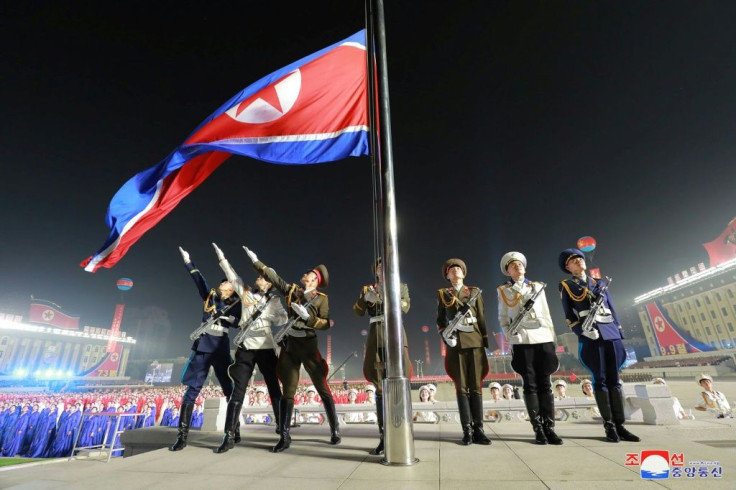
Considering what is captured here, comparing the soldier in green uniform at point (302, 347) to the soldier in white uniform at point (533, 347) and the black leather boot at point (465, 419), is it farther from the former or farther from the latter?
the soldier in white uniform at point (533, 347)

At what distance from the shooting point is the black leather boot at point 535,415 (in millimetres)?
4527

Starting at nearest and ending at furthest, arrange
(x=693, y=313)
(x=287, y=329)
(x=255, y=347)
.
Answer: (x=287, y=329) < (x=255, y=347) < (x=693, y=313)

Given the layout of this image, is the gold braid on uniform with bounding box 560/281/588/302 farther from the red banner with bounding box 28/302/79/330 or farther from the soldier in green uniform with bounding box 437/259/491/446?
→ the red banner with bounding box 28/302/79/330

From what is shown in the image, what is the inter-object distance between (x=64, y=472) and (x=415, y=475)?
4.39 m

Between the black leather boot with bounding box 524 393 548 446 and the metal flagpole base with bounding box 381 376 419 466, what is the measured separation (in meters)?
1.95

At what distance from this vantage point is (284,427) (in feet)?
16.1

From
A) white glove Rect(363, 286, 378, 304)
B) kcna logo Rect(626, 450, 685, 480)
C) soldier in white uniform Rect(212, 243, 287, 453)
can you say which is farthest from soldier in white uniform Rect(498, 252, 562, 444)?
soldier in white uniform Rect(212, 243, 287, 453)

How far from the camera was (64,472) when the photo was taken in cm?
418

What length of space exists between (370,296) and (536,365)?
8.62ft

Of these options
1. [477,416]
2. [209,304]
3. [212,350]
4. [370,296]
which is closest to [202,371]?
[212,350]

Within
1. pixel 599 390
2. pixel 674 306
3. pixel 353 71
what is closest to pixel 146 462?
pixel 599 390

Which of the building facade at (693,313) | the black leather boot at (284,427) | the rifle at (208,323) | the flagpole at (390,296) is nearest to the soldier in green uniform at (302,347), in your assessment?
the black leather boot at (284,427)

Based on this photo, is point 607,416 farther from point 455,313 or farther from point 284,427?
point 284,427

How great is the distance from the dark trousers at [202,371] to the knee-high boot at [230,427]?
550 mm
